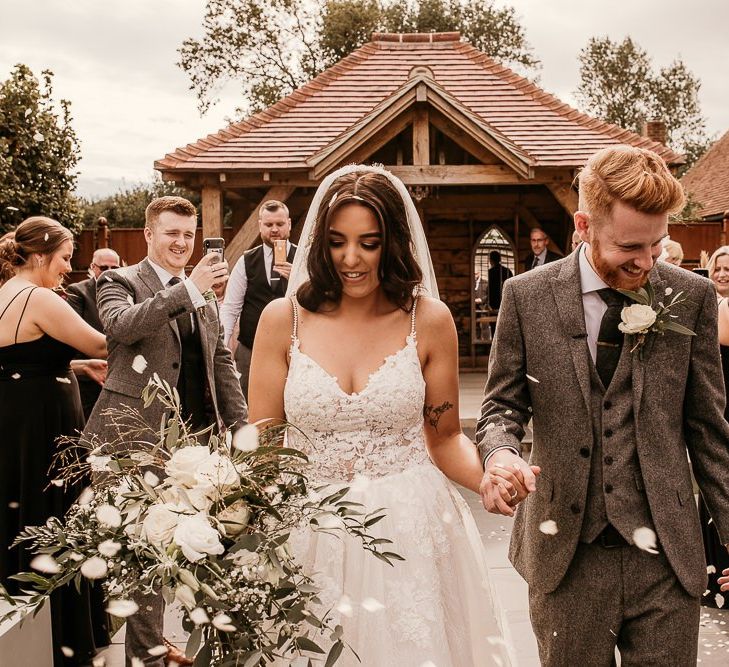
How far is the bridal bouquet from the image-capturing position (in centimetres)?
177

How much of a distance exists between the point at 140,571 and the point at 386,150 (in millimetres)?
13199

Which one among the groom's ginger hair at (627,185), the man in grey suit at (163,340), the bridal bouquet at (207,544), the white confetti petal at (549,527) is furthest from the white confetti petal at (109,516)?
the man in grey suit at (163,340)

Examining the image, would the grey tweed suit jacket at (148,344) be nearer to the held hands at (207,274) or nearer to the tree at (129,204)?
the held hands at (207,274)

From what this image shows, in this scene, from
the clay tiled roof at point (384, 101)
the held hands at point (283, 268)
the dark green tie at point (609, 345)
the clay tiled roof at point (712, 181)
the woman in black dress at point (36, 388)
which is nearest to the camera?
the dark green tie at point (609, 345)

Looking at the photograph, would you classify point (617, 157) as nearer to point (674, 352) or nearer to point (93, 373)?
point (674, 352)

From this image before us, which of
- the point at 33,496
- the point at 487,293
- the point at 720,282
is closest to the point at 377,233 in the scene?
the point at 33,496

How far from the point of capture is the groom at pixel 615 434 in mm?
2324

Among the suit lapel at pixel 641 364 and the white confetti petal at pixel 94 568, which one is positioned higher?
the suit lapel at pixel 641 364

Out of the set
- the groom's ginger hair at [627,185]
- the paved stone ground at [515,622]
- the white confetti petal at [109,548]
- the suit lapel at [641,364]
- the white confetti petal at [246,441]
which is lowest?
the paved stone ground at [515,622]

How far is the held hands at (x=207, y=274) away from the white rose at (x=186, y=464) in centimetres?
219

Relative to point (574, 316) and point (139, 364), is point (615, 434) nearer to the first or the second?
point (574, 316)

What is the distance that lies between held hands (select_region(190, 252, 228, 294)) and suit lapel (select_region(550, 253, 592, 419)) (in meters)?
2.05

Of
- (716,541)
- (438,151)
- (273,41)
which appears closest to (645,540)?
(716,541)

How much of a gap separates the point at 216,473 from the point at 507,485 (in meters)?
0.77
